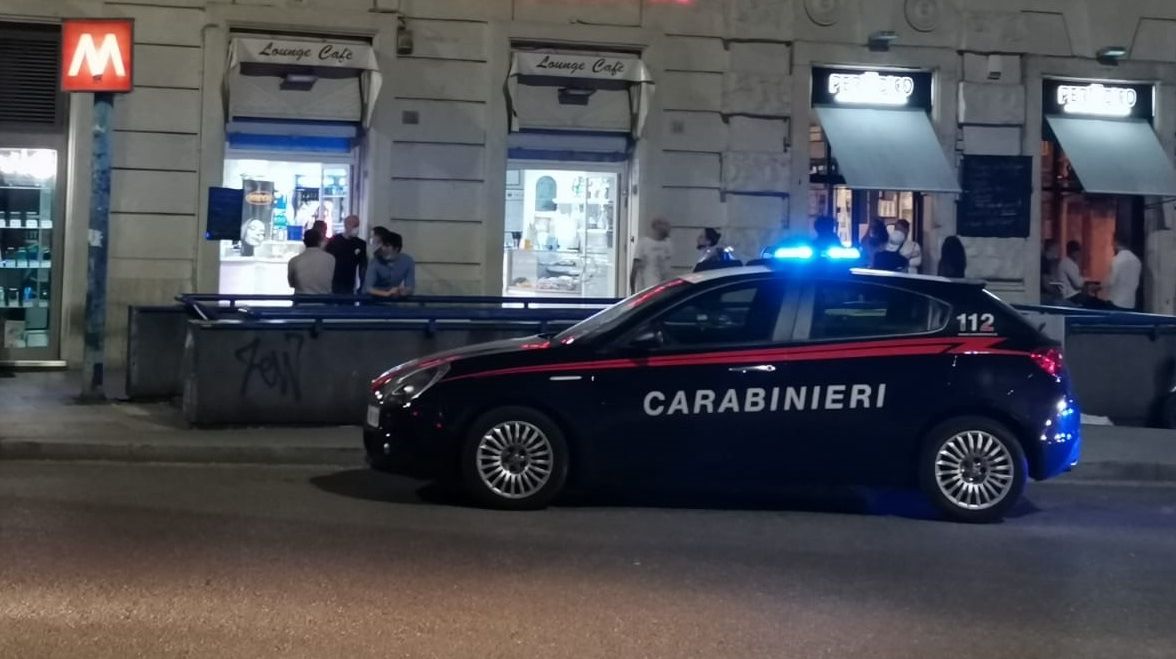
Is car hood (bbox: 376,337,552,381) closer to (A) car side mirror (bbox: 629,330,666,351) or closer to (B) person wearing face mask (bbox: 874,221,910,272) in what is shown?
(A) car side mirror (bbox: 629,330,666,351)

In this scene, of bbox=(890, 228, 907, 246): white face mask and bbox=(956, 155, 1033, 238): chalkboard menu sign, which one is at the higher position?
bbox=(956, 155, 1033, 238): chalkboard menu sign

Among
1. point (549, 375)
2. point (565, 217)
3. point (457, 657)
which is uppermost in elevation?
point (565, 217)

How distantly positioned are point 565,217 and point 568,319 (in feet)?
18.2

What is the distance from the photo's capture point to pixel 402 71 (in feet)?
56.1

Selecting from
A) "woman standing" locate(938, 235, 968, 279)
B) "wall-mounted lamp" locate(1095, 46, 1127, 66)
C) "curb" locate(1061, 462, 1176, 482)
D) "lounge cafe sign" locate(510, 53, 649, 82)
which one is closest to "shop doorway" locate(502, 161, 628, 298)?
"lounge cafe sign" locate(510, 53, 649, 82)

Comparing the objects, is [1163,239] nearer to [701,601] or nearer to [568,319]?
[568,319]

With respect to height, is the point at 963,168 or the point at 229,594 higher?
the point at 963,168

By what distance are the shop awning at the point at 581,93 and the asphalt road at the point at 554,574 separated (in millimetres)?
8263

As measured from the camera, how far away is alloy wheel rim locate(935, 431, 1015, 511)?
362 inches

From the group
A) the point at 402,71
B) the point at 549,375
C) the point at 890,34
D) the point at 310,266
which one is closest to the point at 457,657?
the point at 549,375

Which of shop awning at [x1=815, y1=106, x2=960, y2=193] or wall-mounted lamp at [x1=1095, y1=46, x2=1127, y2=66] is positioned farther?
wall-mounted lamp at [x1=1095, y1=46, x2=1127, y2=66]

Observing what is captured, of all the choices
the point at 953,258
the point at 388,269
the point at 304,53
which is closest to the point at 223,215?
the point at 388,269

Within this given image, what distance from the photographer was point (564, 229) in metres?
18.3

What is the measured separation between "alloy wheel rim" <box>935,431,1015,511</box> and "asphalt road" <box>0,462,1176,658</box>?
21cm
